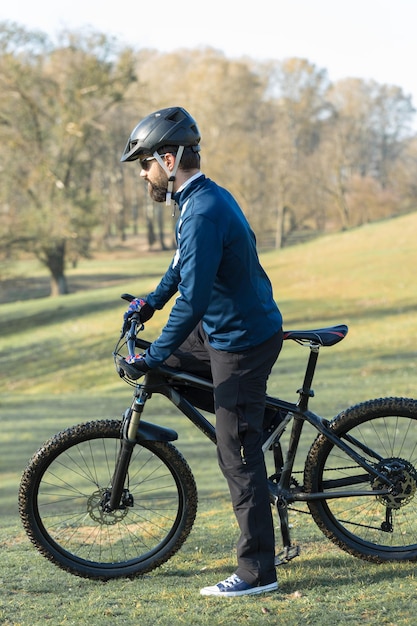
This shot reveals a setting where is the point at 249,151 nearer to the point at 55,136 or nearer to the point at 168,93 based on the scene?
the point at 168,93

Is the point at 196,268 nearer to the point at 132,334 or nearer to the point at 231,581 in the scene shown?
the point at 132,334

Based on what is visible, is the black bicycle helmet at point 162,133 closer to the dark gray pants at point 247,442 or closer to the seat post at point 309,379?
the dark gray pants at point 247,442

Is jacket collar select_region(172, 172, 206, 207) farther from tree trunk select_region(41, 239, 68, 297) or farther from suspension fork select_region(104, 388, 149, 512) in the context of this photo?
tree trunk select_region(41, 239, 68, 297)

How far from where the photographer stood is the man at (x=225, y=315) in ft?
12.5

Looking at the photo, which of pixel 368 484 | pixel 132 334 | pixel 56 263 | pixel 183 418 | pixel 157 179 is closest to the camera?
pixel 157 179

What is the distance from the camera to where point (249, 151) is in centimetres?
6209

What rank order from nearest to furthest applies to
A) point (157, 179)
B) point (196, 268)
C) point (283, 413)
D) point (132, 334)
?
point (196, 268) < point (157, 179) < point (132, 334) < point (283, 413)

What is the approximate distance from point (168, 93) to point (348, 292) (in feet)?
120

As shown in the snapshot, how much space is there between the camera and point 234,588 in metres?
4.05

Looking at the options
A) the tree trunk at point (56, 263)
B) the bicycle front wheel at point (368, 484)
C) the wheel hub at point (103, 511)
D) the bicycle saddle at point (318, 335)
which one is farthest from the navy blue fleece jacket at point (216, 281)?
the tree trunk at point (56, 263)

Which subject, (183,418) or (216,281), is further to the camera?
(183,418)

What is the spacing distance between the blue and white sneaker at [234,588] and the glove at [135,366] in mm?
1017

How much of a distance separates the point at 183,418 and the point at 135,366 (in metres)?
12.2

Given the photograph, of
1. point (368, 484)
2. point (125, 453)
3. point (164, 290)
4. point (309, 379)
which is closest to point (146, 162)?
point (164, 290)
